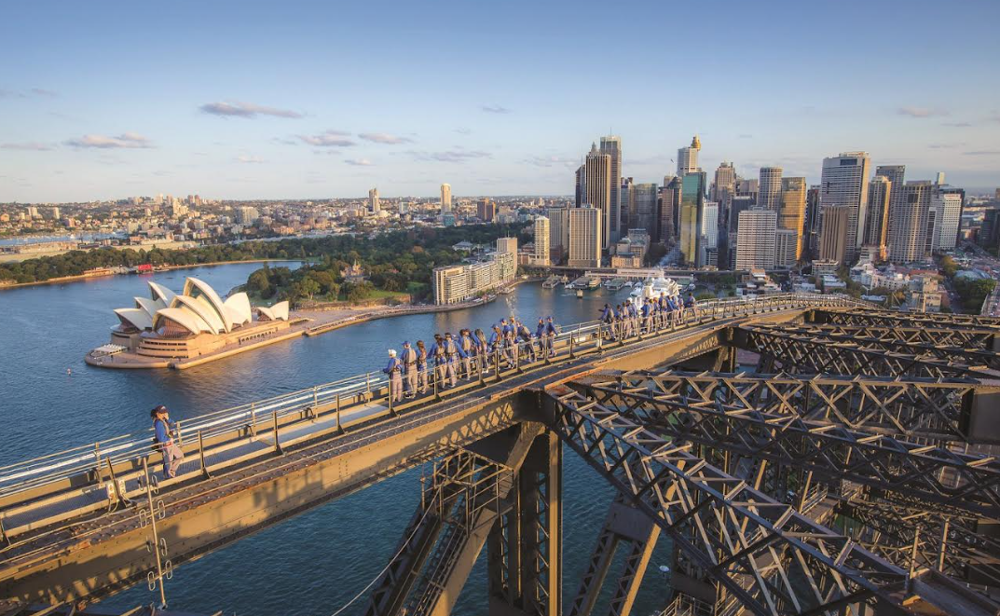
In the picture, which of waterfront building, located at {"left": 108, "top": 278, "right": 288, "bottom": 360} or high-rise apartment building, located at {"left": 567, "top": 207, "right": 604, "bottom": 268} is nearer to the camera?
waterfront building, located at {"left": 108, "top": 278, "right": 288, "bottom": 360}

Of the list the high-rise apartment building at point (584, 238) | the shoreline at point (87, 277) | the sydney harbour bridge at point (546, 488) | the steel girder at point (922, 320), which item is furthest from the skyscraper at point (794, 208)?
the sydney harbour bridge at point (546, 488)

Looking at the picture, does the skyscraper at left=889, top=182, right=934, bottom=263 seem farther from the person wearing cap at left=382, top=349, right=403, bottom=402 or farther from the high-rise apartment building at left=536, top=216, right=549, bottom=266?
the person wearing cap at left=382, top=349, right=403, bottom=402

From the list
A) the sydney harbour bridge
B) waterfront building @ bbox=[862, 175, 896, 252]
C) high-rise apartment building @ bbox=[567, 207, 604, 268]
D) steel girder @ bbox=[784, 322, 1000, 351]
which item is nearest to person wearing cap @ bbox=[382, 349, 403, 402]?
the sydney harbour bridge

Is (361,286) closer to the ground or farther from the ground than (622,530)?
closer to the ground

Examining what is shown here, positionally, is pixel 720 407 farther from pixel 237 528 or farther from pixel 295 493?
pixel 237 528

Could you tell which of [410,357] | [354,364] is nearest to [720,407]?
[410,357]

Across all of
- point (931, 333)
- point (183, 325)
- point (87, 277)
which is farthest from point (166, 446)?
point (87, 277)
